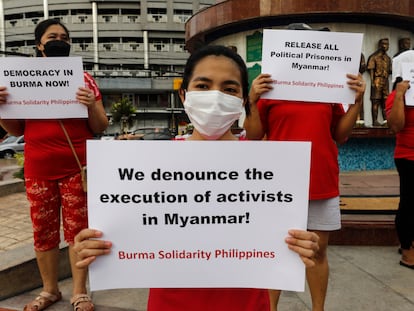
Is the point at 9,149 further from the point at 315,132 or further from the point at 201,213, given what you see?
the point at 201,213

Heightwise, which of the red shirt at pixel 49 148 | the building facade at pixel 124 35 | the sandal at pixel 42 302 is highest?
the building facade at pixel 124 35

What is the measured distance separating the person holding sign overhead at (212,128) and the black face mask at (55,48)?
1.24m

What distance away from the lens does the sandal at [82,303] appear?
2.51m

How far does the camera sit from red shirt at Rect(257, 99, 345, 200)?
2088 millimetres

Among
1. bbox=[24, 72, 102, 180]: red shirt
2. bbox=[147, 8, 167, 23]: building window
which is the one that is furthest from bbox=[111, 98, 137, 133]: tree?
bbox=[24, 72, 102, 180]: red shirt

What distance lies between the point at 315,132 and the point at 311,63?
37 cm

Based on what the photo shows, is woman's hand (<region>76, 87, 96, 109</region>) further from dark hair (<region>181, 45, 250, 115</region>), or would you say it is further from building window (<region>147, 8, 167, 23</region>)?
building window (<region>147, 8, 167, 23</region>)

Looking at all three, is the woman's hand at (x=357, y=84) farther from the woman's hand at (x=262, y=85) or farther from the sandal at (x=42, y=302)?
the sandal at (x=42, y=302)

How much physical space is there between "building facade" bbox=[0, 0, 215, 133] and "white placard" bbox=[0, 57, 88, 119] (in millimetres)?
44772

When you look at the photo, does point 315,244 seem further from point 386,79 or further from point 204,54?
point 386,79

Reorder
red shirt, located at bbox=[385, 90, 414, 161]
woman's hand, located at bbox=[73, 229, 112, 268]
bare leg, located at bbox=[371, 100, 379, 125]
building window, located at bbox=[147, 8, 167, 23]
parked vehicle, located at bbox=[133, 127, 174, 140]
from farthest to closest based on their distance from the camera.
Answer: building window, located at bbox=[147, 8, 167, 23], parked vehicle, located at bbox=[133, 127, 174, 140], bare leg, located at bbox=[371, 100, 379, 125], red shirt, located at bbox=[385, 90, 414, 161], woman's hand, located at bbox=[73, 229, 112, 268]

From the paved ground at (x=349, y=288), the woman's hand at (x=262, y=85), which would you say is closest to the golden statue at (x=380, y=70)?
the paved ground at (x=349, y=288)

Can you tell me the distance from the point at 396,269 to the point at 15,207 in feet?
16.6

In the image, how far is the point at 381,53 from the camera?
8.28m
